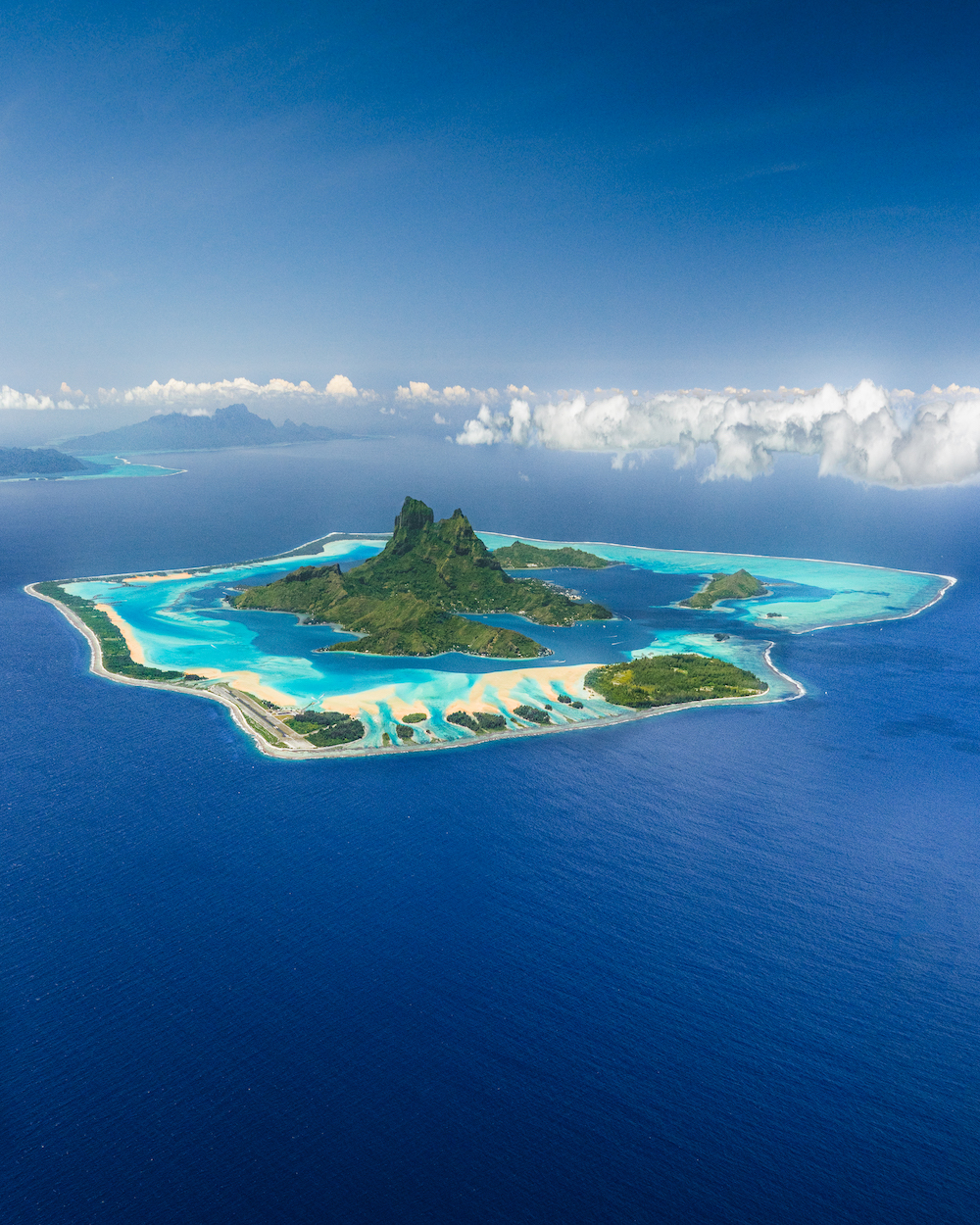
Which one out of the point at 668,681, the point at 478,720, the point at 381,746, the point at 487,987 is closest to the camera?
the point at 487,987

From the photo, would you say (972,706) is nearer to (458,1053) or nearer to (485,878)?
(485,878)

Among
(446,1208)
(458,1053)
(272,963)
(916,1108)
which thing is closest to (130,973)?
(272,963)

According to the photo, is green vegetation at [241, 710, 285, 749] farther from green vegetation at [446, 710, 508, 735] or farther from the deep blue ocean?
green vegetation at [446, 710, 508, 735]

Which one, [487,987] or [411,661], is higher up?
[411,661]

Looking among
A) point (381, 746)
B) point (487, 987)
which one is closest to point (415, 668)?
point (381, 746)

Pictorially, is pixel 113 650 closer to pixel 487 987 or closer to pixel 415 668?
pixel 415 668

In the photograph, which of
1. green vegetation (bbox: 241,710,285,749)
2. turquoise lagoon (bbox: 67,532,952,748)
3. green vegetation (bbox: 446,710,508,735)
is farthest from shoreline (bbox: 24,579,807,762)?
green vegetation (bbox: 446,710,508,735)

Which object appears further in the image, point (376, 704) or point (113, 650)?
point (113, 650)
